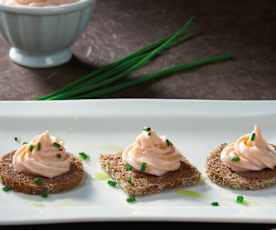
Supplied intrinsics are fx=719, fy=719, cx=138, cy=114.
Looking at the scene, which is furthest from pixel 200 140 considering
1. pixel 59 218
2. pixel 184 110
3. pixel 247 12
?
pixel 247 12

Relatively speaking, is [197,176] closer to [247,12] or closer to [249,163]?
[249,163]

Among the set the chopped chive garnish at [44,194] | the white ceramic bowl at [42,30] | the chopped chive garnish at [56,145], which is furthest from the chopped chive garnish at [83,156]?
the white ceramic bowl at [42,30]

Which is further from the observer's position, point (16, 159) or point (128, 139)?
point (128, 139)

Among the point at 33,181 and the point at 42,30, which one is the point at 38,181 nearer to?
the point at 33,181

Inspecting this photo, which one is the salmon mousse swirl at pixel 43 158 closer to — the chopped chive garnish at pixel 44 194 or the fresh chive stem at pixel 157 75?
the chopped chive garnish at pixel 44 194

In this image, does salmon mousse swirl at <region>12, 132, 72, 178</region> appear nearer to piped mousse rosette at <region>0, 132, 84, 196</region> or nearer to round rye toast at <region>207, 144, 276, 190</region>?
piped mousse rosette at <region>0, 132, 84, 196</region>
